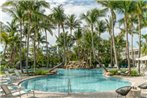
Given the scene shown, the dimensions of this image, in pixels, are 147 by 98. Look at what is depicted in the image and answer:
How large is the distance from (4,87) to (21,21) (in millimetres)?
17329

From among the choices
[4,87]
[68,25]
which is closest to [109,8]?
[68,25]

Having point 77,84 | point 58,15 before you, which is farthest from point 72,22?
point 77,84

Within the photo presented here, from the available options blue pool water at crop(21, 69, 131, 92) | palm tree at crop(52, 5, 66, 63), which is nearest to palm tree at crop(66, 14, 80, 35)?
palm tree at crop(52, 5, 66, 63)

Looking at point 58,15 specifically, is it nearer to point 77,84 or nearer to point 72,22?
point 72,22

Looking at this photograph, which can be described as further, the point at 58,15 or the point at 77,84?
the point at 58,15

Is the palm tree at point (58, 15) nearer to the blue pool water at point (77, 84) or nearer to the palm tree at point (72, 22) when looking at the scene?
the palm tree at point (72, 22)

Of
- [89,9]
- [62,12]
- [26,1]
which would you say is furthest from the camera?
[89,9]

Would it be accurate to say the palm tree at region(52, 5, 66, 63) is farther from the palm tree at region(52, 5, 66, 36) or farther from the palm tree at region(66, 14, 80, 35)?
the palm tree at region(66, 14, 80, 35)

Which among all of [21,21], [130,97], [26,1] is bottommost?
[130,97]

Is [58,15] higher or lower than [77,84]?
higher

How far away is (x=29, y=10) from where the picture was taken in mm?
25703

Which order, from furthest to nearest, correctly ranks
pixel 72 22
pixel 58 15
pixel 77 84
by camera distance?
1. pixel 72 22
2. pixel 58 15
3. pixel 77 84

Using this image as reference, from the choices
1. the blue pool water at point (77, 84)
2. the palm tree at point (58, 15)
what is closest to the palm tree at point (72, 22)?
the palm tree at point (58, 15)

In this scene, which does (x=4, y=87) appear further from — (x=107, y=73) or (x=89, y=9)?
(x=89, y=9)
